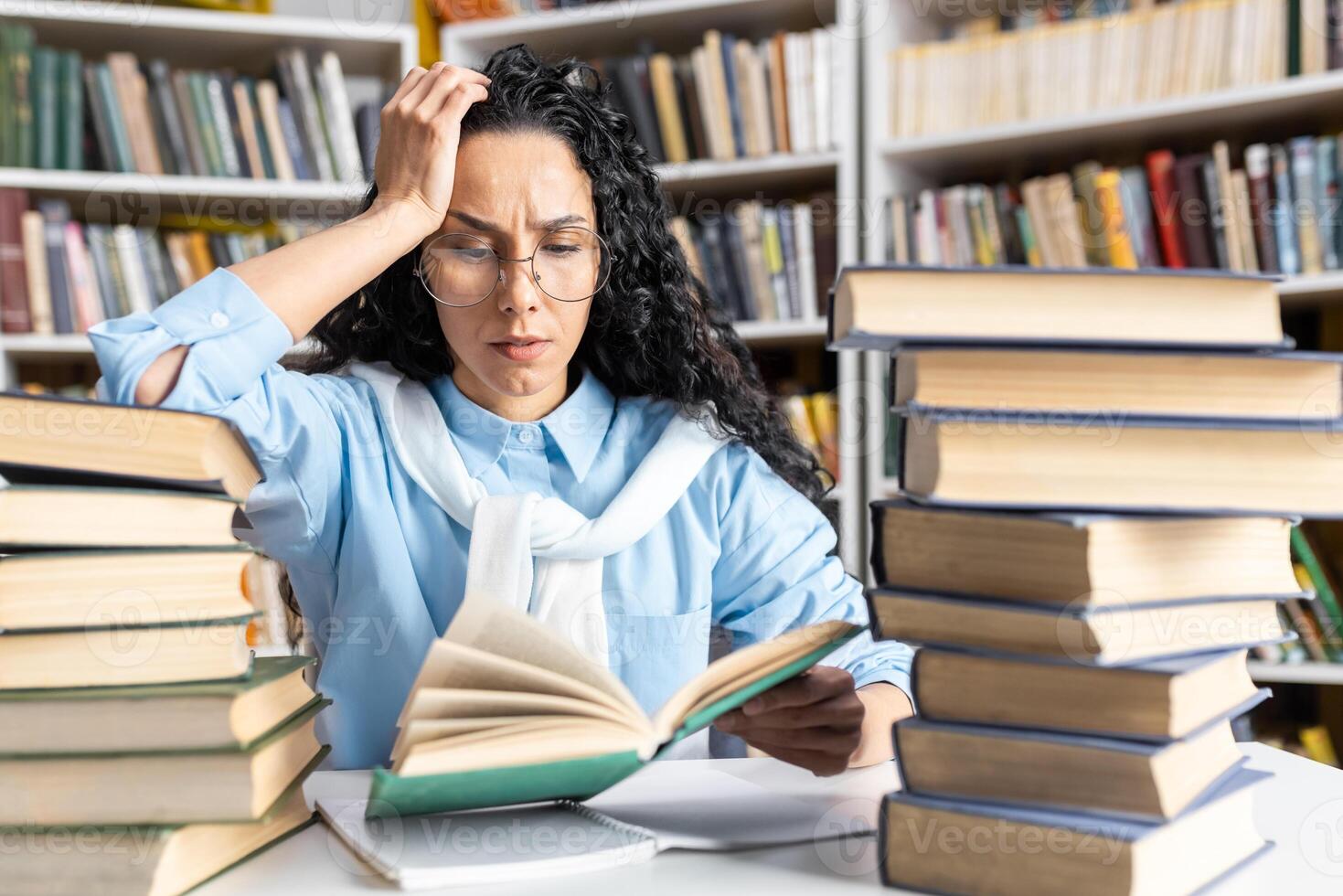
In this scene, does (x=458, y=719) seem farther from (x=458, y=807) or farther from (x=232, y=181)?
(x=232, y=181)

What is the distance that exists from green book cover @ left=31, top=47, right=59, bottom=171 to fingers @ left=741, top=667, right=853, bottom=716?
2.27 metres

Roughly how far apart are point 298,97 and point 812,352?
1.31 m

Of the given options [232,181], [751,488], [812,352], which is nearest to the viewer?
[751,488]

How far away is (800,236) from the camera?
2480 mm

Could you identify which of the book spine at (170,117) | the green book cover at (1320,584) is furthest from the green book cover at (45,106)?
the green book cover at (1320,584)

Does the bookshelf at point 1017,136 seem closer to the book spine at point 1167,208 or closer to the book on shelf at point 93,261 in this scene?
the book spine at point 1167,208

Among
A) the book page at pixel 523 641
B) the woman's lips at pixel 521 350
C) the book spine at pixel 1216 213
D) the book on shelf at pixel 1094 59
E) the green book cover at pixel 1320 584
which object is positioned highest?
the book on shelf at pixel 1094 59

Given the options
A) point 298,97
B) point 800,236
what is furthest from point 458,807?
point 298,97

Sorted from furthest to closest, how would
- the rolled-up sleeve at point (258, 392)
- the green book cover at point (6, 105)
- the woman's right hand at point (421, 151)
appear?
the green book cover at point (6, 105), the woman's right hand at point (421, 151), the rolled-up sleeve at point (258, 392)

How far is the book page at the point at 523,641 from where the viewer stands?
2.07 ft

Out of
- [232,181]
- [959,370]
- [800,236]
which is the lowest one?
[959,370]

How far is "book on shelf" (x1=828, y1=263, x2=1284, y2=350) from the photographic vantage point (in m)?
0.60

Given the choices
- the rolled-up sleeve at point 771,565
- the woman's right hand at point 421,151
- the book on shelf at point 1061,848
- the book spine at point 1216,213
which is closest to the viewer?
the book on shelf at point 1061,848

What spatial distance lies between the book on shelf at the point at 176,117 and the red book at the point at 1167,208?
164 cm
